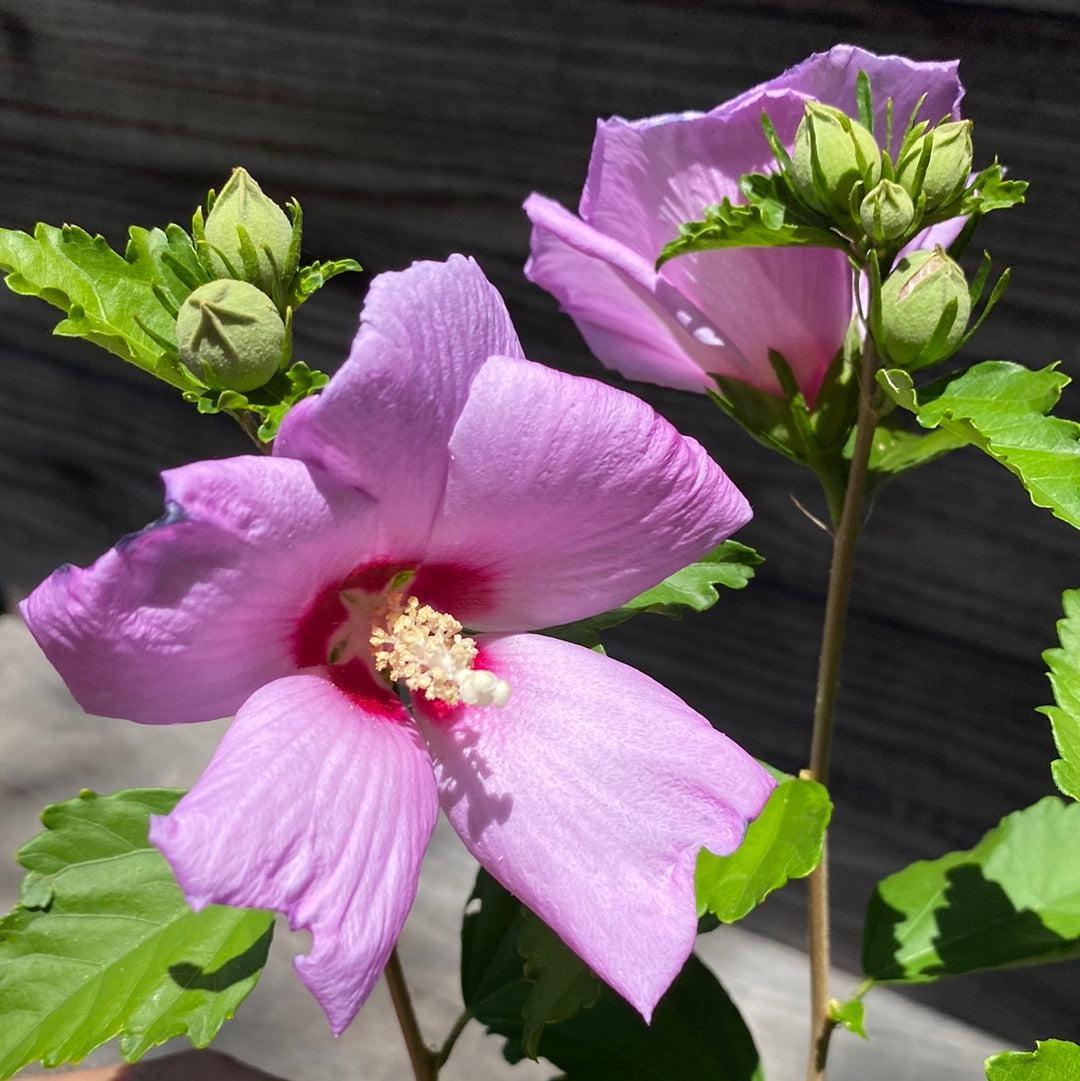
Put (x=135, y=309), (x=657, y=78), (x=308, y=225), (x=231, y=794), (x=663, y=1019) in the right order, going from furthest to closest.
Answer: (x=308, y=225) < (x=657, y=78) < (x=663, y=1019) < (x=135, y=309) < (x=231, y=794)

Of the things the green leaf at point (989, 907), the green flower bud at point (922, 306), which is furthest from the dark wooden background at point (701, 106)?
the green flower bud at point (922, 306)

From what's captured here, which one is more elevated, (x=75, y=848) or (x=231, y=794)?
(x=231, y=794)

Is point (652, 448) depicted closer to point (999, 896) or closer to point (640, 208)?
point (640, 208)

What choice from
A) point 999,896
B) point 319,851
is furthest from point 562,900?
point 999,896

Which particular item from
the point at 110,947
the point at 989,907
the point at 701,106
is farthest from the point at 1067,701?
the point at 701,106

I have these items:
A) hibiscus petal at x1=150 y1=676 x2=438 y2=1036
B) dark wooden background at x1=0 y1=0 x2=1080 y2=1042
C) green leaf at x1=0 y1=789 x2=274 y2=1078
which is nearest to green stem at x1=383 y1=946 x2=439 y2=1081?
green leaf at x1=0 y1=789 x2=274 y2=1078

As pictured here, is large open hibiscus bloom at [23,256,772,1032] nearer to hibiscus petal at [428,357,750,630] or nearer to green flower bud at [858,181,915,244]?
hibiscus petal at [428,357,750,630]

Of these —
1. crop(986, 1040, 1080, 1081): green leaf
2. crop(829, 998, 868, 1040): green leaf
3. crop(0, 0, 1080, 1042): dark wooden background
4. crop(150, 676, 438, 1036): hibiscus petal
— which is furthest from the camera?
crop(0, 0, 1080, 1042): dark wooden background
